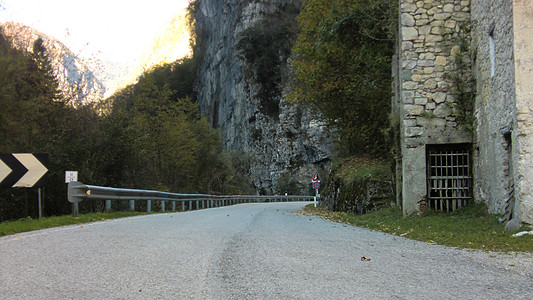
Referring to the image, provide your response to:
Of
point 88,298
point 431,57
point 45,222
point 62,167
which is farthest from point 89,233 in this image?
point 62,167

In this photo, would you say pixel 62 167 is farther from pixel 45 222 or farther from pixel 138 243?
pixel 138 243

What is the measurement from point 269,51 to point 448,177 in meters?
62.2

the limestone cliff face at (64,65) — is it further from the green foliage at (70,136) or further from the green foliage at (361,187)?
the green foliage at (361,187)

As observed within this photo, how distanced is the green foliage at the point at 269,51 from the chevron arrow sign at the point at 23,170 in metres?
59.1

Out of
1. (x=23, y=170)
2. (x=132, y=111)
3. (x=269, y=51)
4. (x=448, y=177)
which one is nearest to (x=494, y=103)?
(x=448, y=177)

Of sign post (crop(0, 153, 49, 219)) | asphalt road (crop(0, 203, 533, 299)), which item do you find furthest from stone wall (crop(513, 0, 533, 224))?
sign post (crop(0, 153, 49, 219))

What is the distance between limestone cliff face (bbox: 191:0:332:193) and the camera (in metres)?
67.6

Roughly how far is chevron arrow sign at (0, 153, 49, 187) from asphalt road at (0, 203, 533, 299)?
3914 mm

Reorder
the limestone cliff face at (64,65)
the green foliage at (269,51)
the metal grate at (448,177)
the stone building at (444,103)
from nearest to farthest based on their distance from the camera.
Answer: the stone building at (444,103), the metal grate at (448,177), the limestone cliff face at (64,65), the green foliage at (269,51)

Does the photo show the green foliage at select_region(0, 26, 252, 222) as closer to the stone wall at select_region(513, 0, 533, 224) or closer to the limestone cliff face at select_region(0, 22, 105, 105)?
the limestone cliff face at select_region(0, 22, 105, 105)

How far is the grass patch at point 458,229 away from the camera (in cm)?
718

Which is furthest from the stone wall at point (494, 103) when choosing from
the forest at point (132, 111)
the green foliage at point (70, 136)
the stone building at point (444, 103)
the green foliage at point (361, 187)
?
the green foliage at point (70, 136)

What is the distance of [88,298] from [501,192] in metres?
8.99

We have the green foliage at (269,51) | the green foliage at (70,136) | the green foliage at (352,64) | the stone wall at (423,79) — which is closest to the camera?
the stone wall at (423,79)
